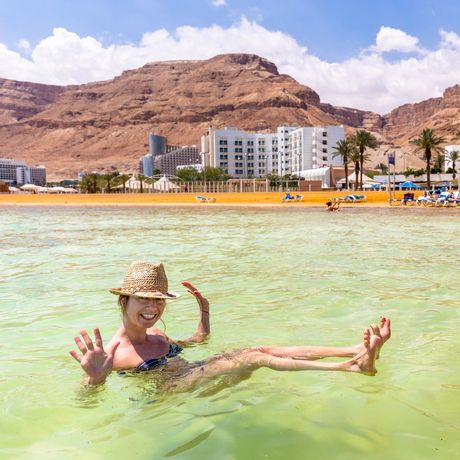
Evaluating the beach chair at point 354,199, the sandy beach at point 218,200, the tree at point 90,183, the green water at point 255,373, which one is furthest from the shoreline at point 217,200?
the green water at point 255,373

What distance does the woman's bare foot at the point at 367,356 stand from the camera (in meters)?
3.62

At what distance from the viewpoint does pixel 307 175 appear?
9888 centimetres

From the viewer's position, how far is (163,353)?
4.16 metres

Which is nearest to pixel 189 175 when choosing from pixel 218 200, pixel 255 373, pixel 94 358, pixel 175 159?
pixel 218 200

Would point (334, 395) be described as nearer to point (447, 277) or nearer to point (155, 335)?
point (155, 335)

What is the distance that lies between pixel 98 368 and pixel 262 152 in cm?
13801

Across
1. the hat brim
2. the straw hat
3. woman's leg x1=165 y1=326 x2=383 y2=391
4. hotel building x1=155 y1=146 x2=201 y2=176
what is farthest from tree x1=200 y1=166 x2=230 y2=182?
the hat brim

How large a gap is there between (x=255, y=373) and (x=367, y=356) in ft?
3.08

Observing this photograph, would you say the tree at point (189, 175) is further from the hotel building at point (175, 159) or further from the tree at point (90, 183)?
the hotel building at point (175, 159)

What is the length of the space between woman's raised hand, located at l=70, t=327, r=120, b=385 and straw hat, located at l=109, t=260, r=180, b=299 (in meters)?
0.47

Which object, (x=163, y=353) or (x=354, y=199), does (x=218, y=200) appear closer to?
(x=354, y=199)

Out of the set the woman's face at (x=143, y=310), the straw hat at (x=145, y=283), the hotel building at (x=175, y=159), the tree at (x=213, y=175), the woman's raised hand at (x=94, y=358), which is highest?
the hotel building at (x=175, y=159)

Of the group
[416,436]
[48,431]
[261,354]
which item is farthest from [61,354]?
[416,436]

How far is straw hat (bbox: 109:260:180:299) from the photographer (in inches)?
147
